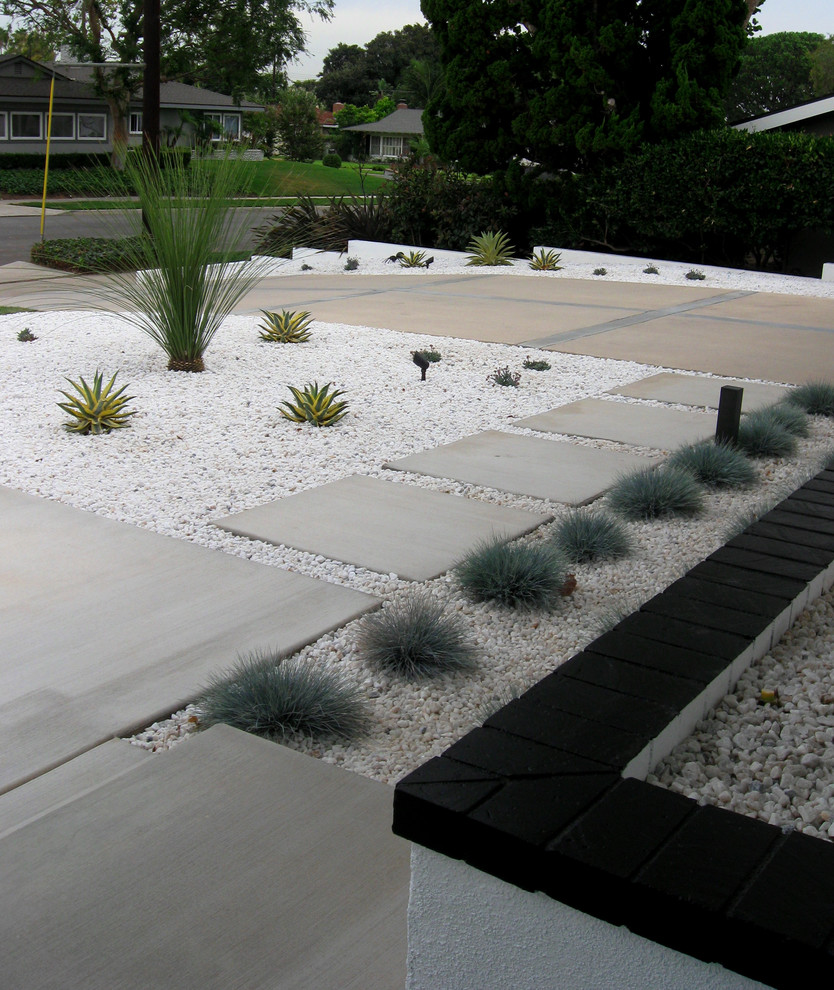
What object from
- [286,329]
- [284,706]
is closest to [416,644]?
[284,706]

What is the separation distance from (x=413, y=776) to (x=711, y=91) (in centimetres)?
1714

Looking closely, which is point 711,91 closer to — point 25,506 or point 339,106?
point 25,506

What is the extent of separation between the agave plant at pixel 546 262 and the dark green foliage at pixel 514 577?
510 inches

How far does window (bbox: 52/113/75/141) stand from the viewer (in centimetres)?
4275

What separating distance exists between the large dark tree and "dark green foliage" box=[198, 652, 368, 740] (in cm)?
1548

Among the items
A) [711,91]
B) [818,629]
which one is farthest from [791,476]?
[711,91]

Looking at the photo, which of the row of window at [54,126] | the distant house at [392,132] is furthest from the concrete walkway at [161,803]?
the distant house at [392,132]

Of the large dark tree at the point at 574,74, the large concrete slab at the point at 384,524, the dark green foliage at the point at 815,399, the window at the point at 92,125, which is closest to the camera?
the large concrete slab at the point at 384,524

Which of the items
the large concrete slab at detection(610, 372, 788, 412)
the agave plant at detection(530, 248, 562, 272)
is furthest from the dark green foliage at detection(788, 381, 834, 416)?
the agave plant at detection(530, 248, 562, 272)

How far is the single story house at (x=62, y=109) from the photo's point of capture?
4022 cm

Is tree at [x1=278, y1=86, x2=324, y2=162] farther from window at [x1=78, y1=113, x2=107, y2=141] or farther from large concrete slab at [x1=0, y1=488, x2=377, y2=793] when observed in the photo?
large concrete slab at [x1=0, y1=488, x2=377, y2=793]

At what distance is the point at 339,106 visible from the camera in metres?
82.9

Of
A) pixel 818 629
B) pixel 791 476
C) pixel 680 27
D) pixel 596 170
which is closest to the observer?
pixel 818 629

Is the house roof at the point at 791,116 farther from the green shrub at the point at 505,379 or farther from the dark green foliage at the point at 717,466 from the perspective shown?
the dark green foliage at the point at 717,466
